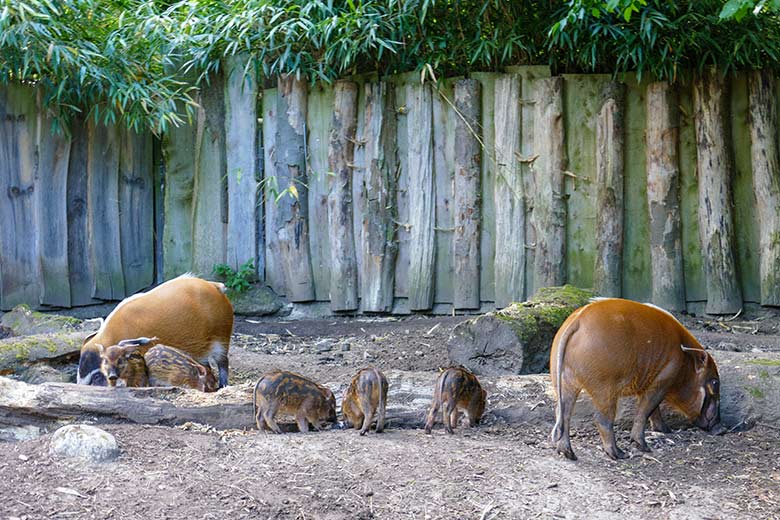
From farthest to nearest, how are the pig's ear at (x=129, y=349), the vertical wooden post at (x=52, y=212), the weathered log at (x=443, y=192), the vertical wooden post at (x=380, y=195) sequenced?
the vertical wooden post at (x=52, y=212)
the vertical wooden post at (x=380, y=195)
the weathered log at (x=443, y=192)
the pig's ear at (x=129, y=349)

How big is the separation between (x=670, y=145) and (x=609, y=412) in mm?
5023

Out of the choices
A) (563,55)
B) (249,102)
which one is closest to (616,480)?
(563,55)

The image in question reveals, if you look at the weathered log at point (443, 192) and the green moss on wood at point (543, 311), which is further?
the weathered log at point (443, 192)

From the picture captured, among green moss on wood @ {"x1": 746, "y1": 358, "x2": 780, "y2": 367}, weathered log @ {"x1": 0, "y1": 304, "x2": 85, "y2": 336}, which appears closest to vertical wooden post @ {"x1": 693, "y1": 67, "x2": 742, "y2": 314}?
green moss on wood @ {"x1": 746, "y1": 358, "x2": 780, "y2": 367}

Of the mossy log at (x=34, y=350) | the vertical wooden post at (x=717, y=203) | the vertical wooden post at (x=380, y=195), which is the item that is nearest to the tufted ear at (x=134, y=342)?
the mossy log at (x=34, y=350)

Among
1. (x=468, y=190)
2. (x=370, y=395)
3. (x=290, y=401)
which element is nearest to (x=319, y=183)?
(x=468, y=190)

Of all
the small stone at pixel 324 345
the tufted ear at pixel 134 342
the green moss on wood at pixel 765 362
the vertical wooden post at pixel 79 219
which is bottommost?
the small stone at pixel 324 345

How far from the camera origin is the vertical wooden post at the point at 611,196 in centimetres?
970

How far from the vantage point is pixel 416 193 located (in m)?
10.4

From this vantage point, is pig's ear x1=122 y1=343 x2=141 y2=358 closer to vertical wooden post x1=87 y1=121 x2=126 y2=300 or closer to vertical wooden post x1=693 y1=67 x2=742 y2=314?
vertical wooden post x1=87 y1=121 x2=126 y2=300

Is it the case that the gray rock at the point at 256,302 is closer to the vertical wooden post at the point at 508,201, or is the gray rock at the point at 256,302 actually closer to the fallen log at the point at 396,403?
the vertical wooden post at the point at 508,201

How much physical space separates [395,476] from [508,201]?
5.72 meters

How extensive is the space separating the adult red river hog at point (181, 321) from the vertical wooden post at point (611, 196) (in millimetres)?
3965

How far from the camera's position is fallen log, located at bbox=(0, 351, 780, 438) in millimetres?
5297
